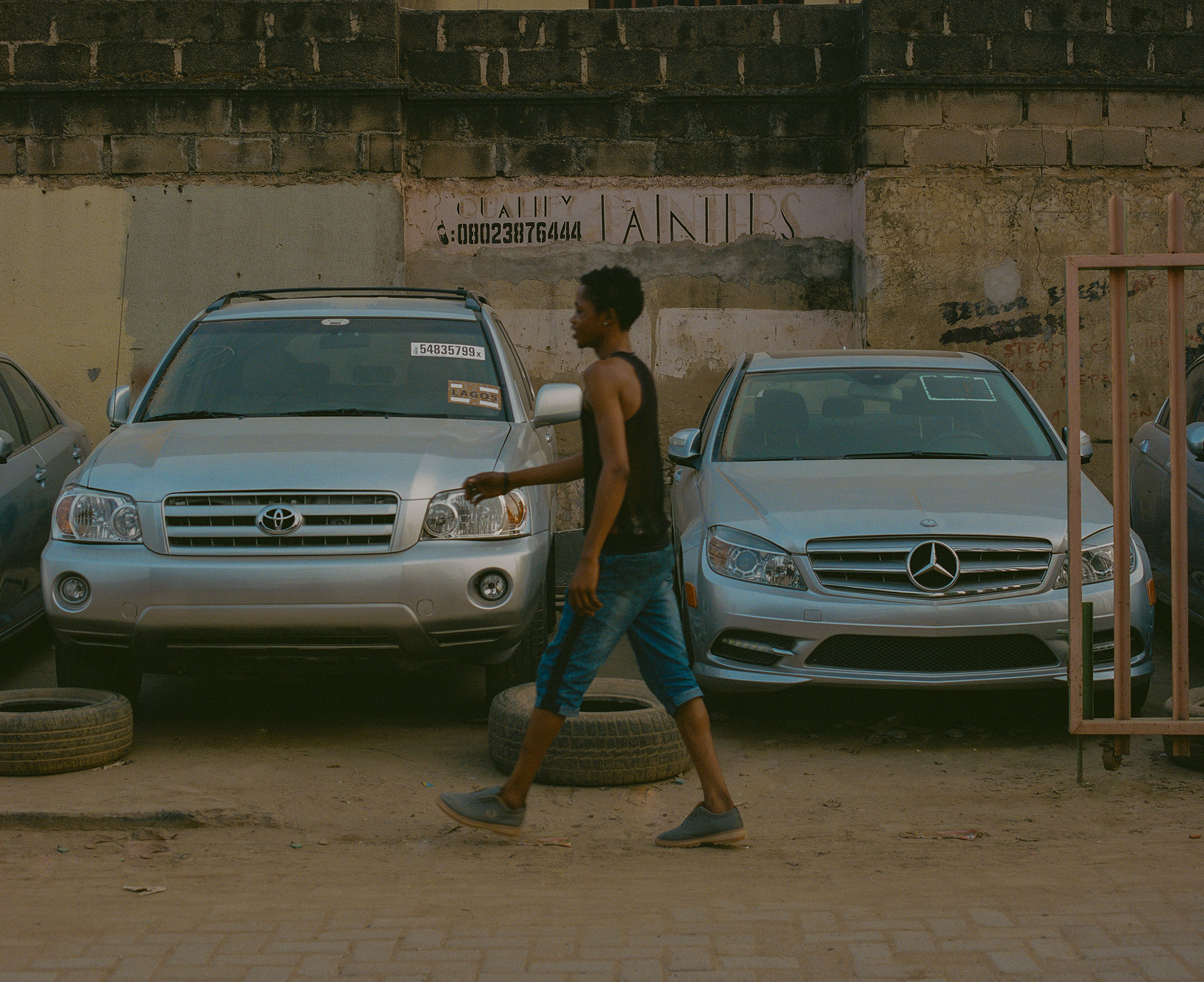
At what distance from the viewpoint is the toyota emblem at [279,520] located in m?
5.29

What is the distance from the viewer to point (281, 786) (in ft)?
16.7

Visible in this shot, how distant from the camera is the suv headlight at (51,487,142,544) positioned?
17.7ft

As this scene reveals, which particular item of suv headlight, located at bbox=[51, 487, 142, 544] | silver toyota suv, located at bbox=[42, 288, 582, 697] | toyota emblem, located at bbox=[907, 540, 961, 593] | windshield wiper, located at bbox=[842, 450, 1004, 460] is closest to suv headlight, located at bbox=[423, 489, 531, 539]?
silver toyota suv, located at bbox=[42, 288, 582, 697]

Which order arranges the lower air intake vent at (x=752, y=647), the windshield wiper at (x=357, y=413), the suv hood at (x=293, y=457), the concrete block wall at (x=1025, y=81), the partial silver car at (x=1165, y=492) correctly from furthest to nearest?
the concrete block wall at (x=1025, y=81), the partial silver car at (x=1165, y=492), the windshield wiper at (x=357, y=413), the lower air intake vent at (x=752, y=647), the suv hood at (x=293, y=457)

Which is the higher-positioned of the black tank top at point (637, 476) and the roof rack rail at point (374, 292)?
the roof rack rail at point (374, 292)

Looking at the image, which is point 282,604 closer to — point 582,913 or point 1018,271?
point 582,913

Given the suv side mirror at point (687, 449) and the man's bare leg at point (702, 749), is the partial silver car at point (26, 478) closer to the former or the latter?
the suv side mirror at point (687, 449)

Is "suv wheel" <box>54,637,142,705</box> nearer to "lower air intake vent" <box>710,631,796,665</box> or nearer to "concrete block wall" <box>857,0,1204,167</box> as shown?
"lower air intake vent" <box>710,631,796,665</box>

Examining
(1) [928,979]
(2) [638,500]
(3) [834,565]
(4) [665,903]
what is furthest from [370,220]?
(1) [928,979]

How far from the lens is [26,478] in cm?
699

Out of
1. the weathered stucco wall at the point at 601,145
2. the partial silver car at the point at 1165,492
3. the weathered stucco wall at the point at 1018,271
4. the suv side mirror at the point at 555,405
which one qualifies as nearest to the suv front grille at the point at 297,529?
the suv side mirror at the point at 555,405

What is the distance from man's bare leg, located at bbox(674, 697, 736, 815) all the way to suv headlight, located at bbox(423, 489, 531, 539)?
1349mm

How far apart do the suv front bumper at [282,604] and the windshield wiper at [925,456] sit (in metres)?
1.97

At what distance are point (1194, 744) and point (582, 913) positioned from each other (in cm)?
274
